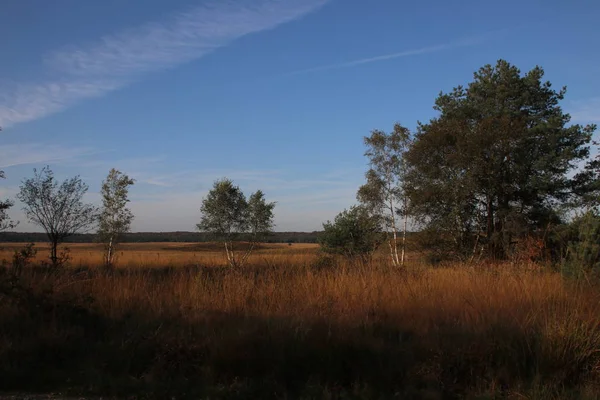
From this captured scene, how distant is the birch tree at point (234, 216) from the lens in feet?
114

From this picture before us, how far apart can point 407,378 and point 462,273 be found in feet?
16.3

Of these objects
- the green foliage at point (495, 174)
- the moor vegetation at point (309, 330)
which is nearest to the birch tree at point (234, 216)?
the green foliage at point (495, 174)

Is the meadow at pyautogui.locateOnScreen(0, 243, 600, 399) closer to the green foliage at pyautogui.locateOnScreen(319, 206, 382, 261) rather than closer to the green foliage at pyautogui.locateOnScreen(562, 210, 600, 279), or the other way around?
the green foliage at pyautogui.locateOnScreen(562, 210, 600, 279)

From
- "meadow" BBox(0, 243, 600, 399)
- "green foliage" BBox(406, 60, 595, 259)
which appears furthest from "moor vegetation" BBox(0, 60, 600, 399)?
"green foliage" BBox(406, 60, 595, 259)

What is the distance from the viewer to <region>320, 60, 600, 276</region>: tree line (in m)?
23.1

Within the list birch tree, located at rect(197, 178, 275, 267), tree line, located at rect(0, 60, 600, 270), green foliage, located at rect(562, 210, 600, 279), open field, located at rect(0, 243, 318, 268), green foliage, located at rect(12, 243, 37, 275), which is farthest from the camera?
birch tree, located at rect(197, 178, 275, 267)

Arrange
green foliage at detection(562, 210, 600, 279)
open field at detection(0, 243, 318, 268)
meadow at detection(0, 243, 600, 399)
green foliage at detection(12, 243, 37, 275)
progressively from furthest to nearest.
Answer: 1. open field at detection(0, 243, 318, 268)
2. green foliage at detection(562, 210, 600, 279)
3. green foliage at detection(12, 243, 37, 275)
4. meadow at detection(0, 243, 600, 399)

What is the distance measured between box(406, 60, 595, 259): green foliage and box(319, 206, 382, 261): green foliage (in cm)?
423

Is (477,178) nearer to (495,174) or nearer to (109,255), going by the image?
(495,174)

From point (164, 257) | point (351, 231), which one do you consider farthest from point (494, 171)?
point (164, 257)

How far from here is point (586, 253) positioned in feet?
27.5

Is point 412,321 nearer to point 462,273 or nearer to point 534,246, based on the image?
point 462,273

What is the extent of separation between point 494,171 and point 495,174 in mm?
198

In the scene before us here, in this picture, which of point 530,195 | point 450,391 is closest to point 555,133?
point 530,195
